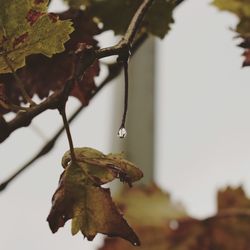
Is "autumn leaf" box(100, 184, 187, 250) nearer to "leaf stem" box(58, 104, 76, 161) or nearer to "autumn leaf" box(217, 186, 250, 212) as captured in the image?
"autumn leaf" box(217, 186, 250, 212)

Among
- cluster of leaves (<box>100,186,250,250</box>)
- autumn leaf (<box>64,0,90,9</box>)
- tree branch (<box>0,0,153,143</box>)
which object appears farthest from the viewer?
cluster of leaves (<box>100,186,250,250</box>)

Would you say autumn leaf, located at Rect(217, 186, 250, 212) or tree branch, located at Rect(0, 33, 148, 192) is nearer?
tree branch, located at Rect(0, 33, 148, 192)

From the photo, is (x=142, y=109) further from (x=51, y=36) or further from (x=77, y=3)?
(x=51, y=36)

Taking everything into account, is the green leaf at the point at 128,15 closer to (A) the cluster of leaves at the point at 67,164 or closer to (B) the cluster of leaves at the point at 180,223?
(A) the cluster of leaves at the point at 67,164

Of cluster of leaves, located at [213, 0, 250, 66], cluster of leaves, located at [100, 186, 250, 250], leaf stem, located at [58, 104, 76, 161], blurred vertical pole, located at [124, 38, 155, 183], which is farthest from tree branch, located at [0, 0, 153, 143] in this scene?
blurred vertical pole, located at [124, 38, 155, 183]

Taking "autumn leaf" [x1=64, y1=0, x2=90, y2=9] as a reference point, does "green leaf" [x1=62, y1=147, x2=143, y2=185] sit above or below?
above

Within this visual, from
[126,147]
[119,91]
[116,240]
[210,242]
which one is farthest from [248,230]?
[119,91]
